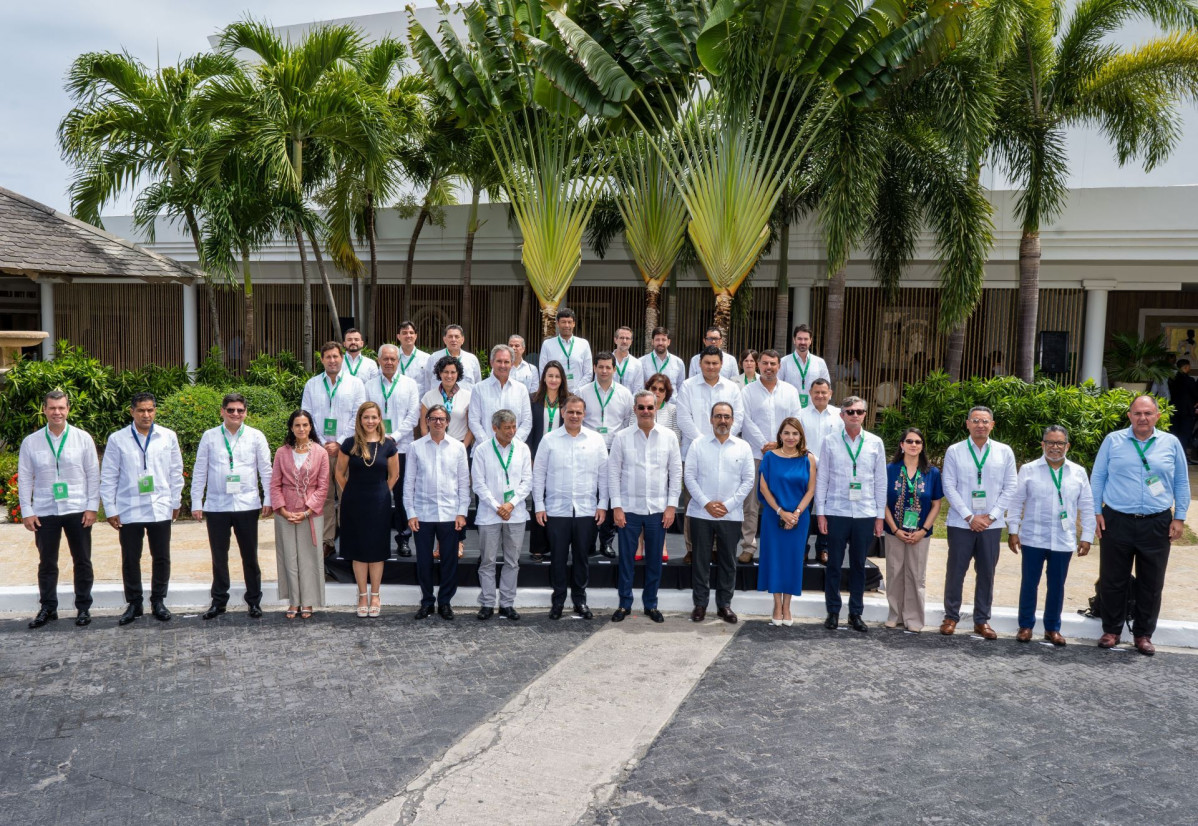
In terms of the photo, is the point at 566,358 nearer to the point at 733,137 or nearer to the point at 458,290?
the point at 733,137

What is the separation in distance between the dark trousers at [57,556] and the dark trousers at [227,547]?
939mm

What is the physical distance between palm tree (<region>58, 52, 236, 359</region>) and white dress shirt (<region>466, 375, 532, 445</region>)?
7.85 metres

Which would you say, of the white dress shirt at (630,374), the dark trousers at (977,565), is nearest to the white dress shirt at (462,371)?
the white dress shirt at (630,374)

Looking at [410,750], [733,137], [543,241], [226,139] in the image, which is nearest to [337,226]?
[226,139]

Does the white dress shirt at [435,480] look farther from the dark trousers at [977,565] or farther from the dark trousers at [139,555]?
the dark trousers at [977,565]

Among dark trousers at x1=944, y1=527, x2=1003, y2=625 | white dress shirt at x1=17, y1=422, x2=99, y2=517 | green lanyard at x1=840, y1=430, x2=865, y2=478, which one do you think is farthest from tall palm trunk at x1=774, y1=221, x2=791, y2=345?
white dress shirt at x1=17, y1=422, x2=99, y2=517

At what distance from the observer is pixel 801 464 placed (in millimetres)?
7508

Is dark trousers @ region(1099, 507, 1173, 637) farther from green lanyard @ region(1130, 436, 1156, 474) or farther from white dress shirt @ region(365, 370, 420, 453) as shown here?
white dress shirt @ region(365, 370, 420, 453)

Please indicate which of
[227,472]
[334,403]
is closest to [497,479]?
[334,403]

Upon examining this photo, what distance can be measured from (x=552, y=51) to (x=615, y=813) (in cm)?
985

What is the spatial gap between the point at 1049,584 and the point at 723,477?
2.56 meters

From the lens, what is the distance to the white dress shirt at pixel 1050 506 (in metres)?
7.12

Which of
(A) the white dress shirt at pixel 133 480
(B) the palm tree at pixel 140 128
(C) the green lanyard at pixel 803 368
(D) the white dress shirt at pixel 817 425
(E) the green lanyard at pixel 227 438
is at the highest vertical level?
(B) the palm tree at pixel 140 128

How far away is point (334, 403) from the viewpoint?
8.57m
